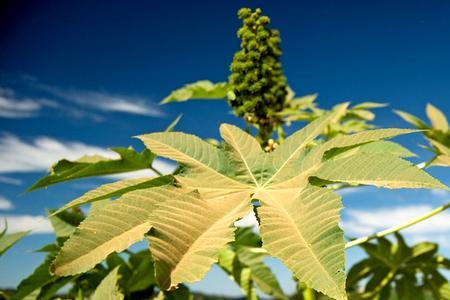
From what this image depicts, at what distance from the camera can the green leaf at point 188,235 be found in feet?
2.72

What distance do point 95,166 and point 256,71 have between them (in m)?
0.68

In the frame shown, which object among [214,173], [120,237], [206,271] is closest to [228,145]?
[214,173]

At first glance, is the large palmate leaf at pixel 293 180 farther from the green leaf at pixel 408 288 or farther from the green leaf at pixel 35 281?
the green leaf at pixel 408 288

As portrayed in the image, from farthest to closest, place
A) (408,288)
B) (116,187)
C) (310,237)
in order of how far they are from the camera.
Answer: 1. (408,288)
2. (116,187)
3. (310,237)

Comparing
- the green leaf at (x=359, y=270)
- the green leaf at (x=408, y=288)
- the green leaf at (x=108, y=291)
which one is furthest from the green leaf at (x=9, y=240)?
the green leaf at (x=408, y=288)

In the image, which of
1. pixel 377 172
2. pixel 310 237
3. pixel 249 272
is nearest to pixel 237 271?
pixel 249 272

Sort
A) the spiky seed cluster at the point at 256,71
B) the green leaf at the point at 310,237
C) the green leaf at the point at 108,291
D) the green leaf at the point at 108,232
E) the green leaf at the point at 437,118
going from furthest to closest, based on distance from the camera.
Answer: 1. the green leaf at the point at 437,118
2. the spiky seed cluster at the point at 256,71
3. the green leaf at the point at 108,291
4. the green leaf at the point at 108,232
5. the green leaf at the point at 310,237

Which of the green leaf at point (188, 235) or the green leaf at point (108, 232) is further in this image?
the green leaf at point (108, 232)

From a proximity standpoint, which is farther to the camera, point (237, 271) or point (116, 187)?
point (237, 271)

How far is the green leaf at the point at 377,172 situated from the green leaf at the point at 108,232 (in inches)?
14.7

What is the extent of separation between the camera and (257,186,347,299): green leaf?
788 mm

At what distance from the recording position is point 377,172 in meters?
1.06

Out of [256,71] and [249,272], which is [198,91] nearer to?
[256,71]

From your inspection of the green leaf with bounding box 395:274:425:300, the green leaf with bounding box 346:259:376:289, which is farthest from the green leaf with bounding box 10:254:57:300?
the green leaf with bounding box 395:274:425:300
